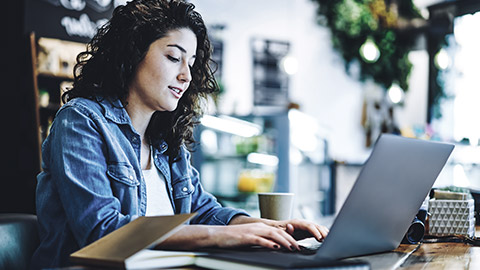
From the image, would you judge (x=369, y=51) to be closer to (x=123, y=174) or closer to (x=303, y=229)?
(x=303, y=229)

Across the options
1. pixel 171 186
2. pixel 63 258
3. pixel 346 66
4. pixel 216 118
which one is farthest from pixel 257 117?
pixel 346 66

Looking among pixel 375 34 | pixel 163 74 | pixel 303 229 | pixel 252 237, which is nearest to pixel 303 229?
pixel 303 229

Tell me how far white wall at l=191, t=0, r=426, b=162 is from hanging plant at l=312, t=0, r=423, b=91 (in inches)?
6.3

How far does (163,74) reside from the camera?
1524 millimetres

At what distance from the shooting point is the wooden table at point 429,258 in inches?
44.3

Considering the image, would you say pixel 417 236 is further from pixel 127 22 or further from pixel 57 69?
pixel 57 69

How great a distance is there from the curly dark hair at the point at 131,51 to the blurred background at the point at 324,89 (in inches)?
64.0

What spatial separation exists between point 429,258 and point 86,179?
34.1 inches

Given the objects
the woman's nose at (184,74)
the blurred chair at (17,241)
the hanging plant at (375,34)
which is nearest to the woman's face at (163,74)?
the woman's nose at (184,74)

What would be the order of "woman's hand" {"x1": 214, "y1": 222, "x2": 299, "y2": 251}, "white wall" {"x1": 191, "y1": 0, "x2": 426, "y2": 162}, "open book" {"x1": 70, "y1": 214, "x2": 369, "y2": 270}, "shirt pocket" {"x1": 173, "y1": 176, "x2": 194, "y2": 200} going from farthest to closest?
"white wall" {"x1": 191, "y1": 0, "x2": 426, "y2": 162} < "shirt pocket" {"x1": 173, "y1": 176, "x2": 194, "y2": 200} < "woman's hand" {"x1": 214, "y1": 222, "x2": 299, "y2": 251} < "open book" {"x1": 70, "y1": 214, "x2": 369, "y2": 270}

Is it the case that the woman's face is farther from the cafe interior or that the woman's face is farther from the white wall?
the white wall

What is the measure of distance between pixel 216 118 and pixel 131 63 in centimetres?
221

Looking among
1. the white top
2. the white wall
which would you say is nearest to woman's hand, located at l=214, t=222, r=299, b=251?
the white top

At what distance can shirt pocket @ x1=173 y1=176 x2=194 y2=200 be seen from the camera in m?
1.66
